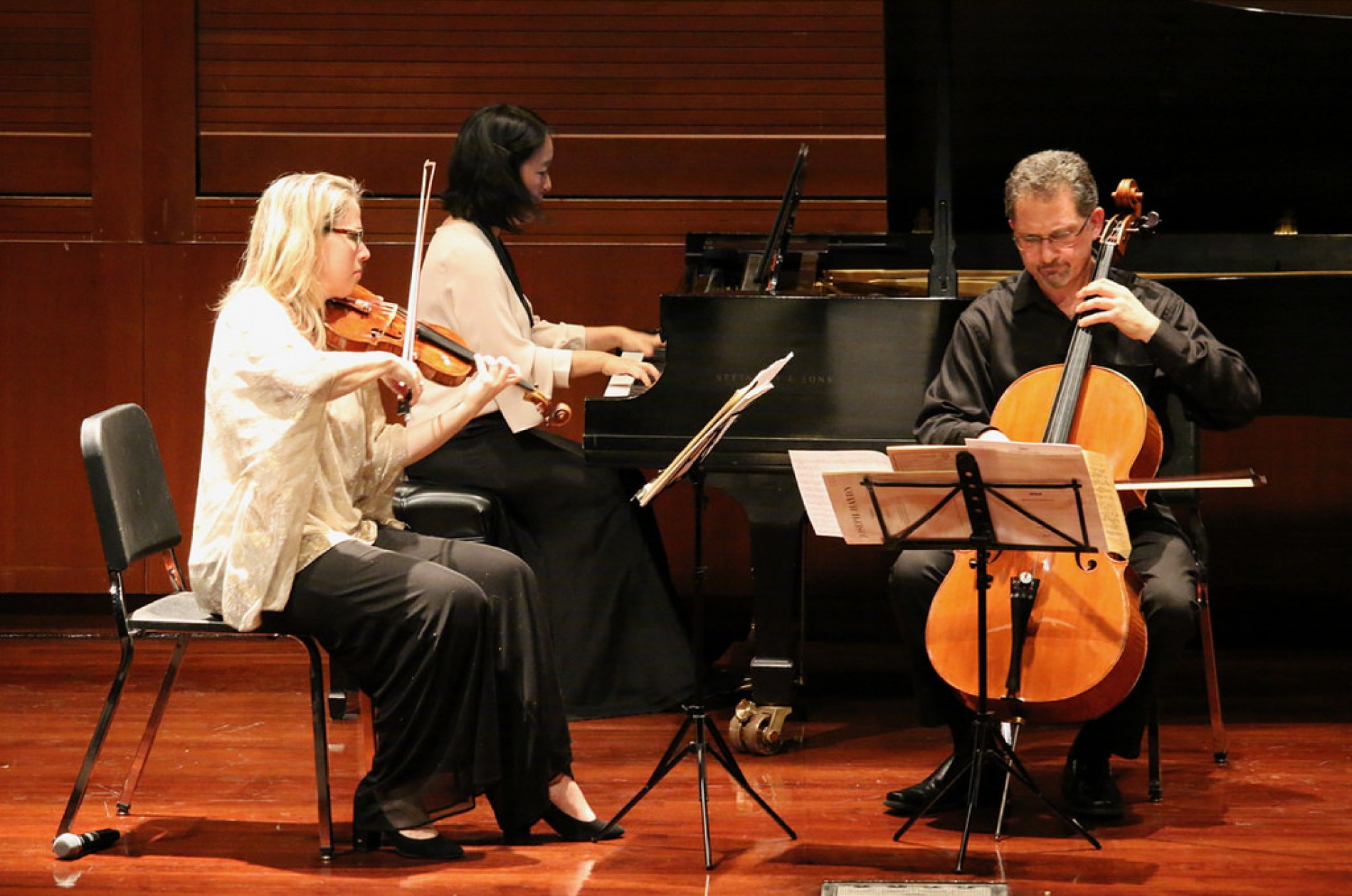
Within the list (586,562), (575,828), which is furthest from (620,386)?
(575,828)

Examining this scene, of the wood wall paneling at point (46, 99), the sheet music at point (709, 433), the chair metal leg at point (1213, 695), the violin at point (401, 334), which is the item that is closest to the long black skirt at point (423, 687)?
the violin at point (401, 334)

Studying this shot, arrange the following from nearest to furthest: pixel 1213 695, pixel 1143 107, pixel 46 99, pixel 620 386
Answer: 1. pixel 1213 695
2. pixel 620 386
3. pixel 1143 107
4. pixel 46 99

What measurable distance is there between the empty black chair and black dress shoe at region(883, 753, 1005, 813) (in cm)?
108

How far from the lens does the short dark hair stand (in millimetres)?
3926

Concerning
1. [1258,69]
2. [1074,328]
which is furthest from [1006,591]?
[1258,69]

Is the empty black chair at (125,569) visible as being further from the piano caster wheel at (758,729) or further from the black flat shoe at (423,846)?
the piano caster wheel at (758,729)

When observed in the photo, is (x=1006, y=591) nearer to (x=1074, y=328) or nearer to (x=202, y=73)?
(x=1074, y=328)

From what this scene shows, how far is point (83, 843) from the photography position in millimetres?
2924

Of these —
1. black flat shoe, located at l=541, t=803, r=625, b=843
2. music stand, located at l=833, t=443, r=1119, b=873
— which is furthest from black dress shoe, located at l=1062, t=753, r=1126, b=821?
black flat shoe, located at l=541, t=803, r=625, b=843

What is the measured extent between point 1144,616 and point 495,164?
72.3 inches

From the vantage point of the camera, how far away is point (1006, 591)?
2.96 meters

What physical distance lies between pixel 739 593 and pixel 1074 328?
2.30m

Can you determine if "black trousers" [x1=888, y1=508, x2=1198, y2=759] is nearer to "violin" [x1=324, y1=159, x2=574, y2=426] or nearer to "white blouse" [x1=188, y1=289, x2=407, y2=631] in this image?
"violin" [x1=324, y1=159, x2=574, y2=426]

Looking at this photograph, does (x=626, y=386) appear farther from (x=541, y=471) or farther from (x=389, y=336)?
(x=389, y=336)
